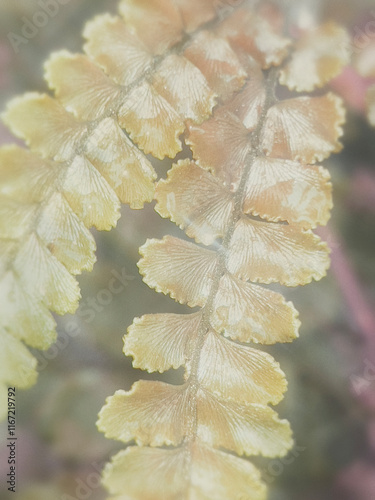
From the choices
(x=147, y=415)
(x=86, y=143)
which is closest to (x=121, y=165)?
(x=86, y=143)

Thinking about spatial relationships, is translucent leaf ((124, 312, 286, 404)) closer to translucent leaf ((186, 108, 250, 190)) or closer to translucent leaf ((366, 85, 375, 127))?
translucent leaf ((186, 108, 250, 190))

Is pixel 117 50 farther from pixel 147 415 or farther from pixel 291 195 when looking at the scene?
pixel 147 415

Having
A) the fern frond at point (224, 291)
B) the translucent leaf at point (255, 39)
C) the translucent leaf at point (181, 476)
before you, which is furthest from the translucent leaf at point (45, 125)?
the translucent leaf at point (181, 476)

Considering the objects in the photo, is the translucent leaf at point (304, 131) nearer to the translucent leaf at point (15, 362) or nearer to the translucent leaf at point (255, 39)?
the translucent leaf at point (255, 39)

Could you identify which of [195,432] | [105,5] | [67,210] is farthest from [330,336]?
[105,5]

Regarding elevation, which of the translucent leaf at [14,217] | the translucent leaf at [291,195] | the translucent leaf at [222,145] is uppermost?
the translucent leaf at [14,217]

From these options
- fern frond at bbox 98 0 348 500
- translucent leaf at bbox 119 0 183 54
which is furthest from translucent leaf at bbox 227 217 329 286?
translucent leaf at bbox 119 0 183 54

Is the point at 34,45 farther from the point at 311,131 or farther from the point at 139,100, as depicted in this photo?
the point at 311,131
